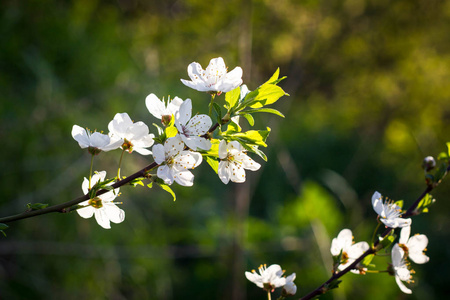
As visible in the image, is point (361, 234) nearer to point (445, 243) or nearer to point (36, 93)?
point (445, 243)

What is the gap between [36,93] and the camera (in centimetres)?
230

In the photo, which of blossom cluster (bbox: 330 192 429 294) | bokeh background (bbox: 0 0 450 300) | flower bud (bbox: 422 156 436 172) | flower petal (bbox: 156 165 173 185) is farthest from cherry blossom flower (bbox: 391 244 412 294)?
bokeh background (bbox: 0 0 450 300)

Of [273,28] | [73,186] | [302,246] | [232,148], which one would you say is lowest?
[232,148]

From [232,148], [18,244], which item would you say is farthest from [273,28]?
[232,148]

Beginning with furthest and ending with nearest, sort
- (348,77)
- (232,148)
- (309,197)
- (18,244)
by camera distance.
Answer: (348,77), (309,197), (18,244), (232,148)

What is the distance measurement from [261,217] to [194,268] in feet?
2.65

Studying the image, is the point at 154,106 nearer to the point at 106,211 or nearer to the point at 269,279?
the point at 106,211

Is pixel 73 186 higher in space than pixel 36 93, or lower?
lower

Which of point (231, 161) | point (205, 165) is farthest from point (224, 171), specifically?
point (205, 165)

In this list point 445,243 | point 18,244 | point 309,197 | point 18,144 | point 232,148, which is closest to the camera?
point 232,148

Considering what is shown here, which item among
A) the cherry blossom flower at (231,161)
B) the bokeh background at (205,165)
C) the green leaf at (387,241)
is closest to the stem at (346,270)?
the green leaf at (387,241)

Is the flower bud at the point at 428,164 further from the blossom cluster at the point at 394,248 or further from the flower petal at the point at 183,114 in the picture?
the flower petal at the point at 183,114

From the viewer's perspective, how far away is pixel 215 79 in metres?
0.56

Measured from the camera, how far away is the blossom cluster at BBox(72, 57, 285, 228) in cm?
49
